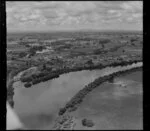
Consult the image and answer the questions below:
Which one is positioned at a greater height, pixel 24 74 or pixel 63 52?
pixel 63 52

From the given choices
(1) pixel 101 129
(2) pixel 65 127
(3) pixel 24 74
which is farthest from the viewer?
(3) pixel 24 74

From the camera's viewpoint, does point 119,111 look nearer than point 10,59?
No

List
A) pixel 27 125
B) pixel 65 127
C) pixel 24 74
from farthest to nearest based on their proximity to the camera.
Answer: pixel 24 74 < pixel 65 127 < pixel 27 125
